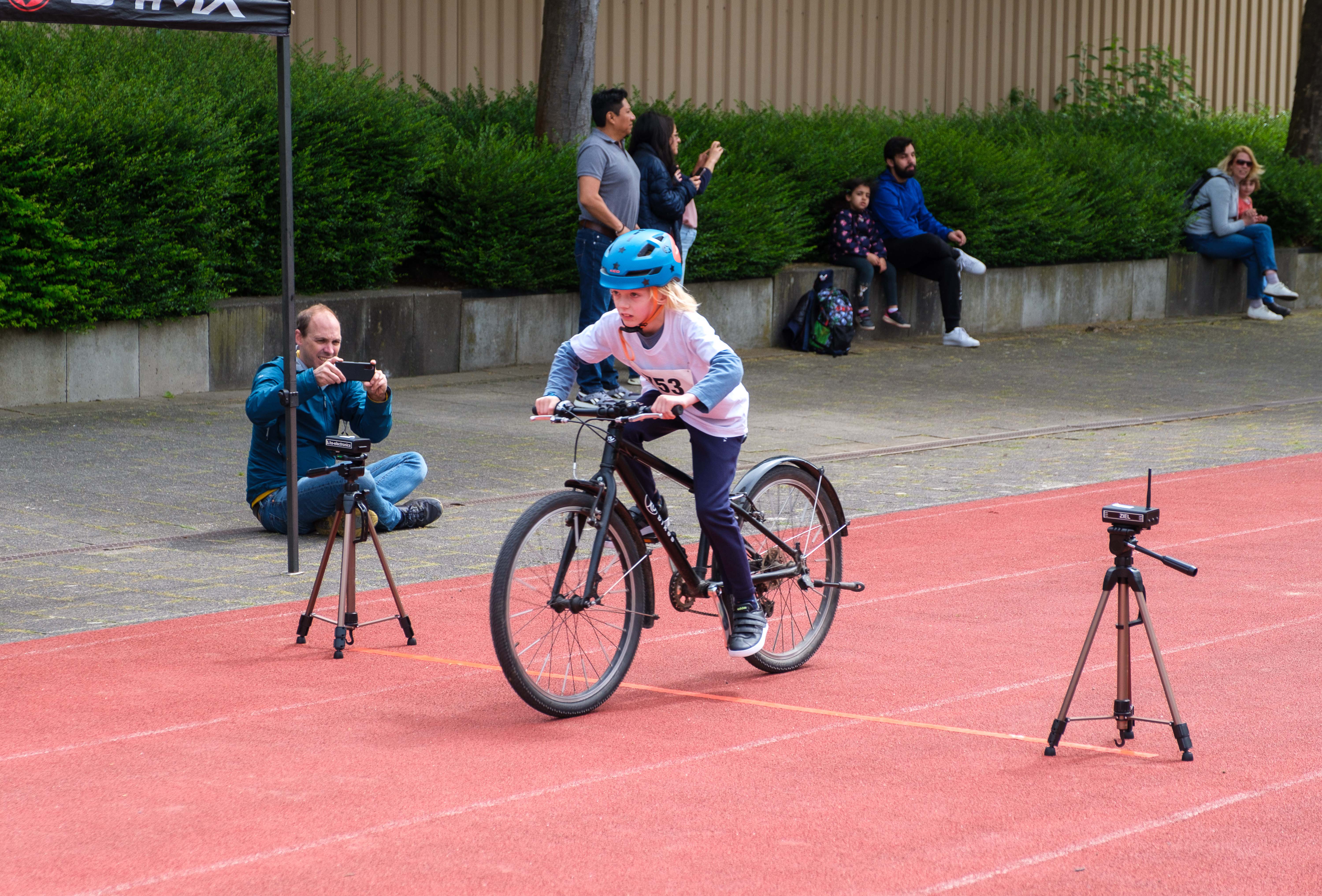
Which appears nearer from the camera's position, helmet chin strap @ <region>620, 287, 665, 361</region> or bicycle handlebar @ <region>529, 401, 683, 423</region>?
bicycle handlebar @ <region>529, 401, 683, 423</region>

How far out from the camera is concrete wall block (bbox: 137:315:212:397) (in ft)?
40.9

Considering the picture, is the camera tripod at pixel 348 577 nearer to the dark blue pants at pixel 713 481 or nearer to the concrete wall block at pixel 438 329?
the dark blue pants at pixel 713 481

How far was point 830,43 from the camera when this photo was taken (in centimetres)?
2205

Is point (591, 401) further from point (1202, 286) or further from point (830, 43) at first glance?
point (830, 43)

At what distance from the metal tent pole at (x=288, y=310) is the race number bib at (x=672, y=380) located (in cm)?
221

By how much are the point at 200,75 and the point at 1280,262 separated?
510 inches

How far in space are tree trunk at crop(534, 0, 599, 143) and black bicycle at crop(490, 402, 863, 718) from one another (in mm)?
9473

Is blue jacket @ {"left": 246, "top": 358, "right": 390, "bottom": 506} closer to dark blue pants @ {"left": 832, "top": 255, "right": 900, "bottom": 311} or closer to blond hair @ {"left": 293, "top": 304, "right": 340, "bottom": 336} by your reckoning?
blond hair @ {"left": 293, "top": 304, "right": 340, "bottom": 336}

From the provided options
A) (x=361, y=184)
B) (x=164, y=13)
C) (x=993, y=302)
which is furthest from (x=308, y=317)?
(x=993, y=302)

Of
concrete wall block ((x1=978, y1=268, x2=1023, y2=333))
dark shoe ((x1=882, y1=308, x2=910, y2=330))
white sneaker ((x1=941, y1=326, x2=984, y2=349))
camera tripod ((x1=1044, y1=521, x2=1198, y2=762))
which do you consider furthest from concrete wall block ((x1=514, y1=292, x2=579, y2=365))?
camera tripod ((x1=1044, y1=521, x2=1198, y2=762))

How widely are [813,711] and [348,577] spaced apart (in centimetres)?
177

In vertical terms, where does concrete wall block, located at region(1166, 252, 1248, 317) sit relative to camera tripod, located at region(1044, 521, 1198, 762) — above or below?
above

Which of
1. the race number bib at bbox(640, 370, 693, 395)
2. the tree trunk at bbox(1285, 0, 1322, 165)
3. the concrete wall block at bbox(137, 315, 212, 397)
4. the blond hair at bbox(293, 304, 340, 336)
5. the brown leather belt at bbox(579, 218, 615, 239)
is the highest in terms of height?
the tree trunk at bbox(1285, 0, 1322, 165)

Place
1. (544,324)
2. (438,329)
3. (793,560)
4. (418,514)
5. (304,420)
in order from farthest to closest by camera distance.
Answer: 1. (544,324)
2. (438,329)
3. (418,514)
4. (304,420)
5. (793,560)
